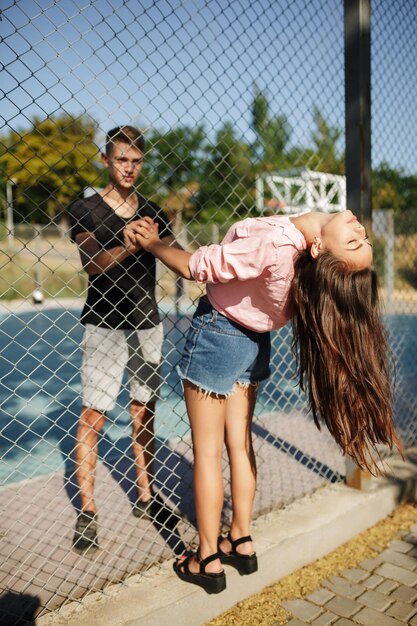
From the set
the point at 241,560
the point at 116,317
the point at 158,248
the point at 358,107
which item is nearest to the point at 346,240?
the point at 158,248

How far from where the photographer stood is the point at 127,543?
8.66 feet

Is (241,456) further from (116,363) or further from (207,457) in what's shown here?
(116,363)

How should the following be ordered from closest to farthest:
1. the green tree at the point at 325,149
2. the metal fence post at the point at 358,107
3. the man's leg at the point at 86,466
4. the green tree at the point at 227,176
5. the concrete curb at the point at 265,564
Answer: the concrete curb at the point at 265,564 → the man's leg at the point at 86,466 → the green tree at the point at 227,176 → the metal fence post at the point at 358,107 → the green tree at the point at 325,149

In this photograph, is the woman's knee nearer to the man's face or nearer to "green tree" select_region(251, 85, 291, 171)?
the man's face

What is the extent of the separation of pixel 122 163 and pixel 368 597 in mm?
2327

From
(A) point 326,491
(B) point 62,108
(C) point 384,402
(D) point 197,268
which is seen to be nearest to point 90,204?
(B) point 62,108

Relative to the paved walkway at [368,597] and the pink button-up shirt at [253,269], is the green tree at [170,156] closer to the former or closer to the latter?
the pink button-up shirt at [253,269]

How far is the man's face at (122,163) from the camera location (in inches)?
96.6

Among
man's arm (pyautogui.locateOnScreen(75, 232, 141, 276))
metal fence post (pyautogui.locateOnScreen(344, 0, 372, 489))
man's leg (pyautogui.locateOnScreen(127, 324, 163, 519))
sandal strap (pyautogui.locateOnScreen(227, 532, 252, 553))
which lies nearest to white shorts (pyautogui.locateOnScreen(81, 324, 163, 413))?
man's leg (pyautogui.locateOnScreen(127, 324, 163, 519))

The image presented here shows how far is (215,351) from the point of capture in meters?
2.12

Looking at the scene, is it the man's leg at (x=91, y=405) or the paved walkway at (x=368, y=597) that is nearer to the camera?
the paved walkway at (x=368, y=597)

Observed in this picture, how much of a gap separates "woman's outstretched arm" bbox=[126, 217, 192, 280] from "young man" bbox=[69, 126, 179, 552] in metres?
0.12

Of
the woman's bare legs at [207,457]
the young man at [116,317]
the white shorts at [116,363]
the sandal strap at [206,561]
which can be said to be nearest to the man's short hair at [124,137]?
the young man at [116,317]

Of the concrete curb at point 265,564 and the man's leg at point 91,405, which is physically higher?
the man's leg at point 91,405
